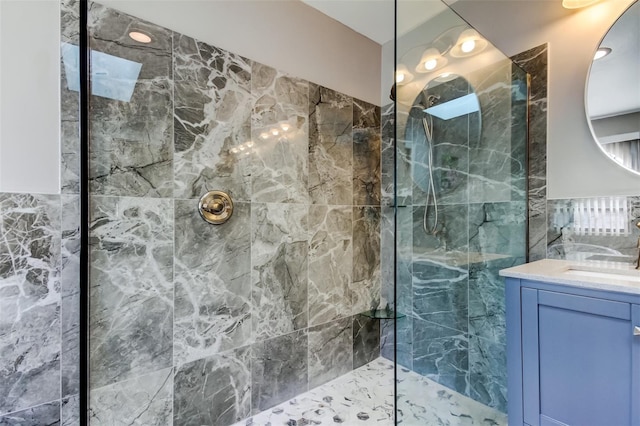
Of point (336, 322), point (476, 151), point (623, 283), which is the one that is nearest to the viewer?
point (623, 283)

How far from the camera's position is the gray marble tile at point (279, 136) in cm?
158

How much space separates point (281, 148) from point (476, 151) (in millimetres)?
1055

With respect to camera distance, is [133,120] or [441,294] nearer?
[133,120]

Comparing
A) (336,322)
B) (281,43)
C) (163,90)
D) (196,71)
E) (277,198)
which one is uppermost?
(281,43)

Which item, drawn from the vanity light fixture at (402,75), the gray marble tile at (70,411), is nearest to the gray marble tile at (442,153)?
the vanity light fixture at (402,75)

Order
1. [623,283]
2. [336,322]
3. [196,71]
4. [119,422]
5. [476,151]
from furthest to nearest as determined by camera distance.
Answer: [336,322] → [476,151] → [196,71] → [119,422] → [623,283]

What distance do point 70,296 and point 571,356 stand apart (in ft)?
6.20

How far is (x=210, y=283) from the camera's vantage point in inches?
55.8

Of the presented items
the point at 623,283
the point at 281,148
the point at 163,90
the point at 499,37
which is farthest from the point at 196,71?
the point at 623,283

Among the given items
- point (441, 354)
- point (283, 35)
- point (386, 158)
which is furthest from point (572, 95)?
point (283, 35)

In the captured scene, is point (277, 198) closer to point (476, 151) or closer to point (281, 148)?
point (281, 148)

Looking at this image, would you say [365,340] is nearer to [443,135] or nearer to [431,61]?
[443,135]

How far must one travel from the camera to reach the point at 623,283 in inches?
37.7

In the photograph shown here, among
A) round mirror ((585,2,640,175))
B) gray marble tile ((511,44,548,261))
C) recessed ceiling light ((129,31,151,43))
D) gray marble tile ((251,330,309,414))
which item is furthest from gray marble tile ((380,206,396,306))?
recessed ceiling light ((129,31,151,43))
